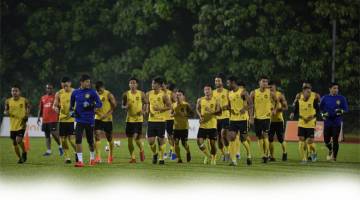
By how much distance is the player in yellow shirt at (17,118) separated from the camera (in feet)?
79.6

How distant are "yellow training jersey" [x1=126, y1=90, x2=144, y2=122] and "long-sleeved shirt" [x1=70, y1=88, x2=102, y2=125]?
2.25 meters

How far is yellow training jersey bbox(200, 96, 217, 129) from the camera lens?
2391 centimetres

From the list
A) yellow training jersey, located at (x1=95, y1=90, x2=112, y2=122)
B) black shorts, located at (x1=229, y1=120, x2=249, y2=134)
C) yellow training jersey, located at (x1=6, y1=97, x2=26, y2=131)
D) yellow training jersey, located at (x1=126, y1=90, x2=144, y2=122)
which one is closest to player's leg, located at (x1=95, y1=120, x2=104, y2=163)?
yellow training jersey, located at (x1=95, y1=90, x2=112, y2=122)

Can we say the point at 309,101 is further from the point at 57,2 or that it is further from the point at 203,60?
the point at 57,2

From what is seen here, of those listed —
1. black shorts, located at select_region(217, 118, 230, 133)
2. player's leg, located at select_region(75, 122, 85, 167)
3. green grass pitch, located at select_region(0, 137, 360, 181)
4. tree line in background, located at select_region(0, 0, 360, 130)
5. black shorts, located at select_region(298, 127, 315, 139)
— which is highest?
tree line in background, located at select_region(0, 0, 360, 130)

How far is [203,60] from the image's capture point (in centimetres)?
4894

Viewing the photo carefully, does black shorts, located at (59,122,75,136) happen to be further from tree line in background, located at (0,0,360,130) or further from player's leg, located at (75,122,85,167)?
tree line in background, located at (0,0,360,130)

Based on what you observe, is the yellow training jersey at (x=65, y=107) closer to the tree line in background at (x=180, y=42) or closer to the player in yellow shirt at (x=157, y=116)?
the player in yellow shirt at (x=157, y=116)

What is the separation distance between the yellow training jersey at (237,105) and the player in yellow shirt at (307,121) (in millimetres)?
2400

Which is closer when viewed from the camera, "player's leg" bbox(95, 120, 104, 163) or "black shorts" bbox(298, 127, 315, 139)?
"player's leg" bbox(95, 120, 104, 163)

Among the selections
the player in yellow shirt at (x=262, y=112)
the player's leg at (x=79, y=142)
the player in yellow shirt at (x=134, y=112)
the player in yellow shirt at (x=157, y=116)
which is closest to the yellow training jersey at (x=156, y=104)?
the player in yellow shirt at (x=157, y=116)

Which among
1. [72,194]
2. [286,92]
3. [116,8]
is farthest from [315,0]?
[72,194]

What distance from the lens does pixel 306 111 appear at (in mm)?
25922

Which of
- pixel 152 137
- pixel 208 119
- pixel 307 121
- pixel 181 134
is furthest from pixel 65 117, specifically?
pixel 307 121
